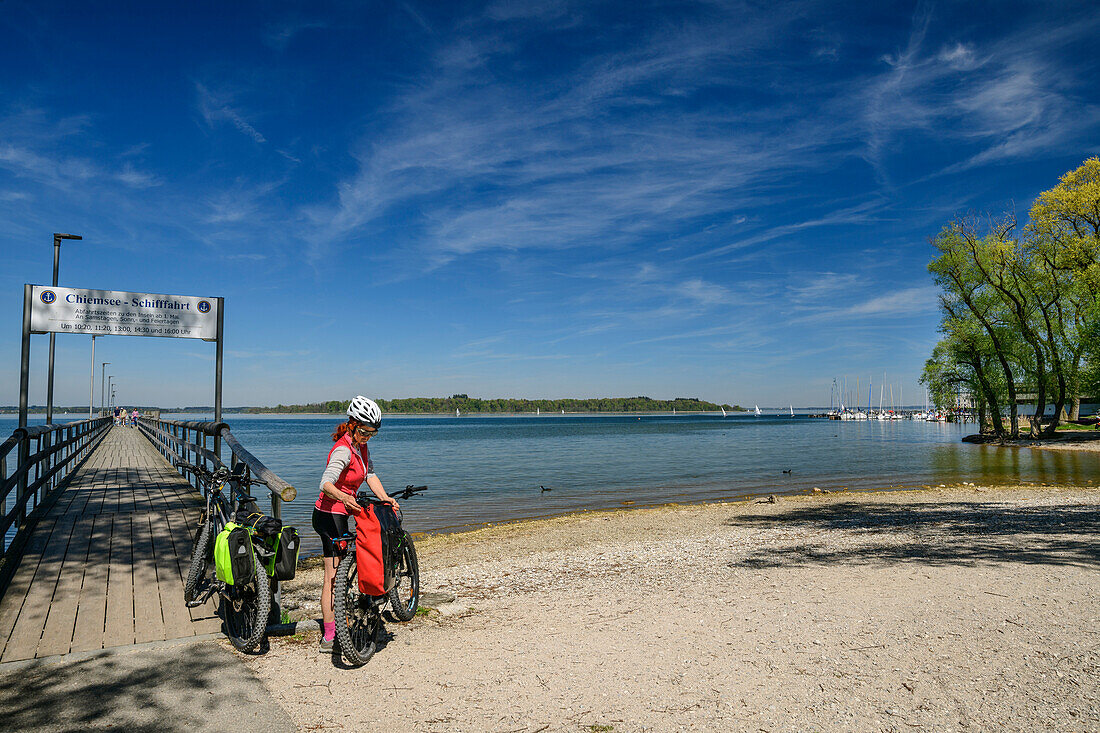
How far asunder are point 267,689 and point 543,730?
180 centimetres

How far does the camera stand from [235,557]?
4.48m

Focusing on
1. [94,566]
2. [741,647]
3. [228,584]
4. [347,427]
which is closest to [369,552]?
[347,427]

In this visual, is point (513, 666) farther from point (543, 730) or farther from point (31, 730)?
point (31, 730)

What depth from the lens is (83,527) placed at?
24.8ft

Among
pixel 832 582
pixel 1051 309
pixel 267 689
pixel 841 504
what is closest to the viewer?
pixel 267 689

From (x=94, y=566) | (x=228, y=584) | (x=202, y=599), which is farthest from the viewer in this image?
(x=94, y=566)

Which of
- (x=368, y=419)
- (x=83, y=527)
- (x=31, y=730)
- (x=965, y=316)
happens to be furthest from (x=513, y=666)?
(x=965, y=316)

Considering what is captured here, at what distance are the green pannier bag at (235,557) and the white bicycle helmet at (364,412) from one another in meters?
1.12

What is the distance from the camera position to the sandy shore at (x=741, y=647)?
376 cm

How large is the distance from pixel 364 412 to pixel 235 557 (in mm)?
1339

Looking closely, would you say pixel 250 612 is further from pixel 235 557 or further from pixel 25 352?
pixel 25 352

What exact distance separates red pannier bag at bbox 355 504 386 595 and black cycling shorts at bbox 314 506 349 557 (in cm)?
32

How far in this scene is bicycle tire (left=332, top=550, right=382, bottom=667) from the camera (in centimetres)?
434

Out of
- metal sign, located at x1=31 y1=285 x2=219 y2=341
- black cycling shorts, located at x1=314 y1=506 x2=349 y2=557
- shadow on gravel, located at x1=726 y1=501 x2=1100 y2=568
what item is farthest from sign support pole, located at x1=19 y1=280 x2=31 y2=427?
shadow on gravel, located at x1=726 y1=501 x2=1100 y2=568
